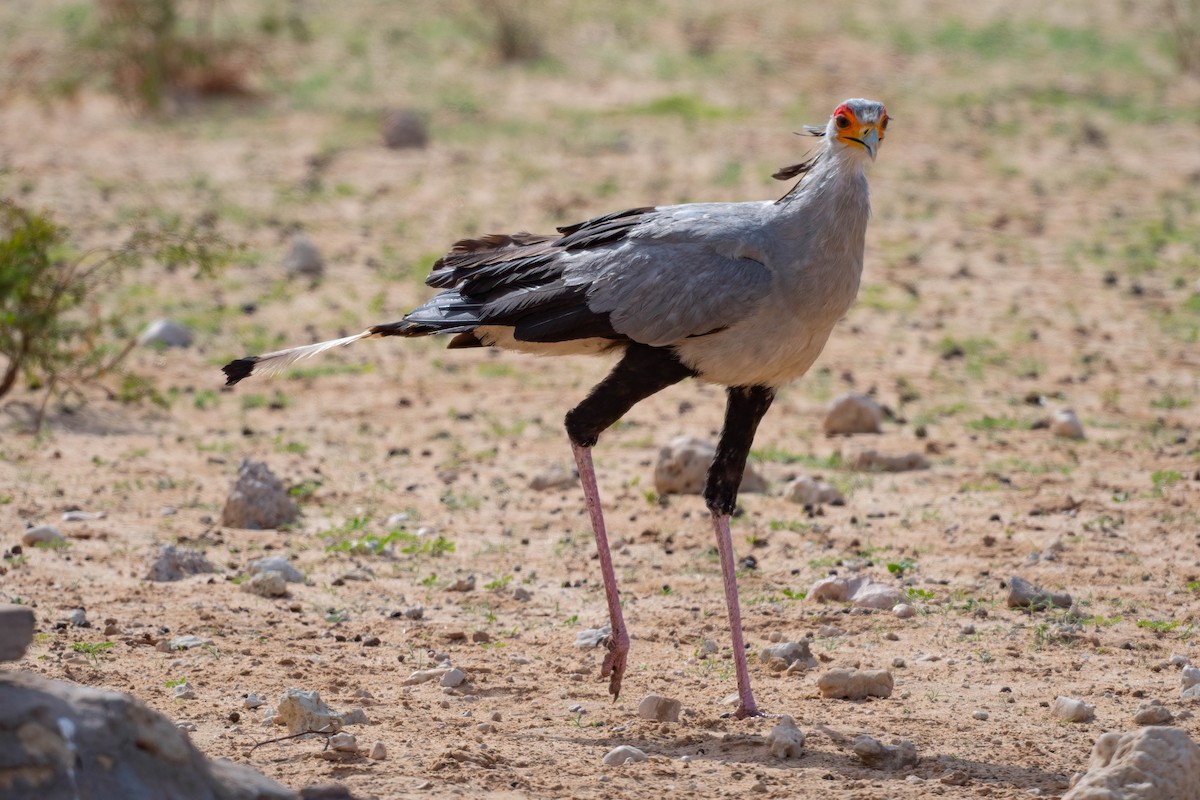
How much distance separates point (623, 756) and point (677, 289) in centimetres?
150

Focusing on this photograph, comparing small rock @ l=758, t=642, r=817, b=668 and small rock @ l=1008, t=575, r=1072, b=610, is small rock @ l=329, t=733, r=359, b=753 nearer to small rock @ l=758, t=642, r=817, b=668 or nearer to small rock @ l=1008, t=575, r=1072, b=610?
small rock @ l=758, t=642, r=817, b=668

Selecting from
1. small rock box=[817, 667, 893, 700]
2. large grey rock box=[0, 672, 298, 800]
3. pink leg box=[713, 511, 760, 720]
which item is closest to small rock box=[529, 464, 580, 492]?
pink leg box=[713, 511, 760, 720]

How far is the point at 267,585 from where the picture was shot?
577 cm

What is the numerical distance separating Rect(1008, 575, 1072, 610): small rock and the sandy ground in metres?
0.06

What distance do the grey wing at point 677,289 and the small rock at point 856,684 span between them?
1.18m

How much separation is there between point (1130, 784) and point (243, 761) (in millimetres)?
2339

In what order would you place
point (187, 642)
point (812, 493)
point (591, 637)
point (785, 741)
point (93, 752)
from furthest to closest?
point (812, 493), point (591, 637), point (187, 642), point (785, 741), point (93, 752)

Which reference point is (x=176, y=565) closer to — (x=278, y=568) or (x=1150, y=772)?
(x=278, y=568)

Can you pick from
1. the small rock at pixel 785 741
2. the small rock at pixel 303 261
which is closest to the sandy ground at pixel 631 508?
the small rock at pixel 785 741

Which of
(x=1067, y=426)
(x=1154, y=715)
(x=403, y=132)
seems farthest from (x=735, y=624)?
(x=403, y=132)

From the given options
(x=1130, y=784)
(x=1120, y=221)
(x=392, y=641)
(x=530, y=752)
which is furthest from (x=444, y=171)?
(x=1130, y=784)

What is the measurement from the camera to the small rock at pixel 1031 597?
562cm

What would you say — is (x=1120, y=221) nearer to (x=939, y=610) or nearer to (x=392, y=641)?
(x=939, y=610)

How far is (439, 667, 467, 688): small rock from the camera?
4941 millimetres
